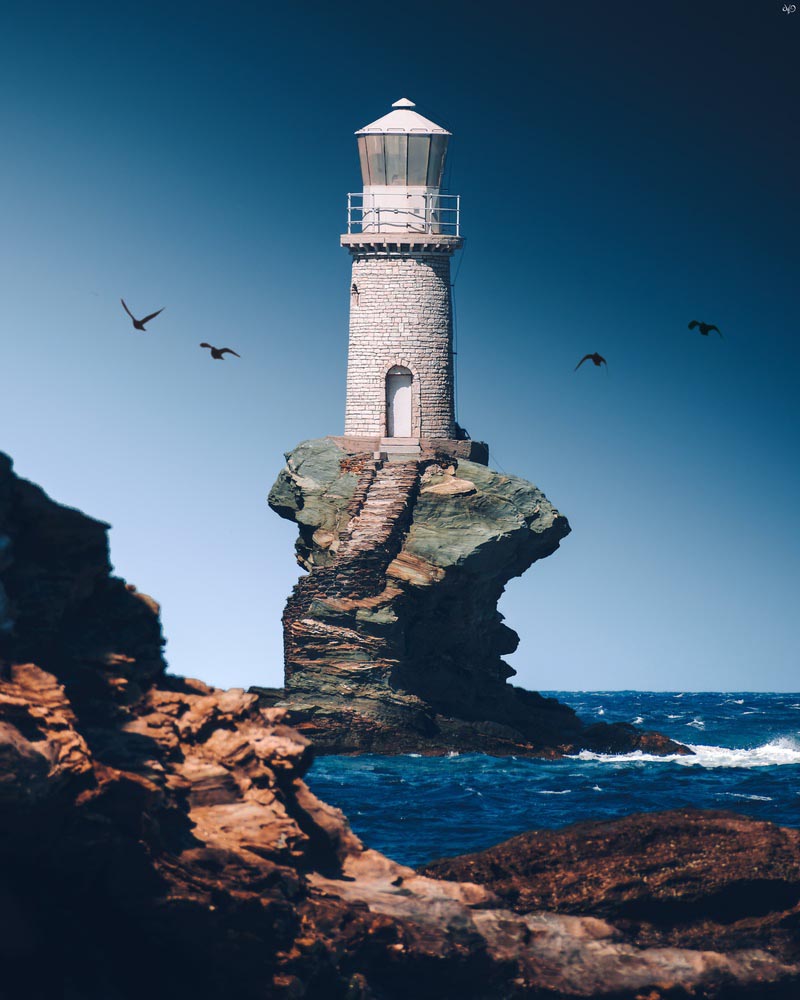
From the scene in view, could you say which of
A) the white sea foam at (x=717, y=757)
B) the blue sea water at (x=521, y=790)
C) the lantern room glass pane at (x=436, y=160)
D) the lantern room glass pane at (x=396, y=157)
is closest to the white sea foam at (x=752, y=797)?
the blue sea water at (x=521, y=790)

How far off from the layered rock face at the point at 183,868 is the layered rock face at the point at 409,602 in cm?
3055

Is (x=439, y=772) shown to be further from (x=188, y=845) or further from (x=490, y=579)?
(x=188, y=845)

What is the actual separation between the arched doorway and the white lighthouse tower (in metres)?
0.04

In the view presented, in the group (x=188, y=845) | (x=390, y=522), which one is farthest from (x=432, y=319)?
(x=188, y=845)

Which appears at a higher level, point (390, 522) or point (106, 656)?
point (390, 522)

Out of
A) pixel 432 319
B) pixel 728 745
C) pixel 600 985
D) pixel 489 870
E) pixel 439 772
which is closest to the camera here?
pixel 600 985

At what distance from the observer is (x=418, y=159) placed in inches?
2368

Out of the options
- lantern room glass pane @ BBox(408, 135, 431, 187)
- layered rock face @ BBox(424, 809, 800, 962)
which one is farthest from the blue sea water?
lantern room glass pane @ BBox(408, 135, 431, 187)

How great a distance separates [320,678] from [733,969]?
106ft

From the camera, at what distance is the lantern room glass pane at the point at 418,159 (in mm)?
59875

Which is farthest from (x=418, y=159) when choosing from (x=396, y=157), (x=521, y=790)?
(x=521, y=790)

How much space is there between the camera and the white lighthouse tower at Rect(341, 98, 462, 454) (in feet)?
197

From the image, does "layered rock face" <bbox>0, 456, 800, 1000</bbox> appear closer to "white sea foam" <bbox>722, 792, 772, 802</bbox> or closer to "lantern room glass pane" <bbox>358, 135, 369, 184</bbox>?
"white sea foam" <bbox>722, 792, 772, 802</bbox>

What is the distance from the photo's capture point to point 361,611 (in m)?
54.5
